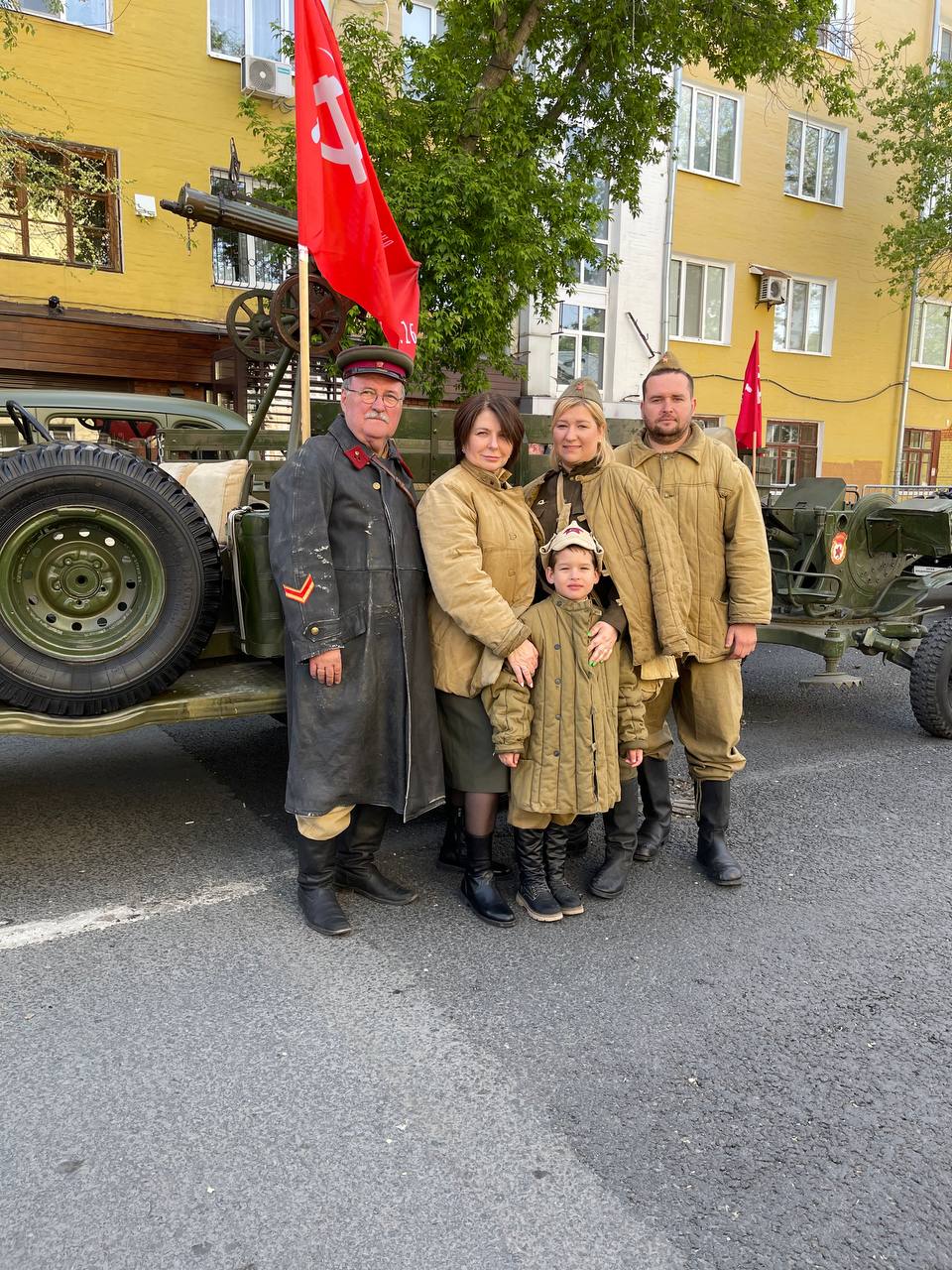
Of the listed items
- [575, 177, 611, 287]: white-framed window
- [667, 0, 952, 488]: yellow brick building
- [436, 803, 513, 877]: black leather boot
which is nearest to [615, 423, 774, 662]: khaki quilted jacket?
[436, 803, 513, 877]: black leather boot

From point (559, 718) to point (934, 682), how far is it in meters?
3.48

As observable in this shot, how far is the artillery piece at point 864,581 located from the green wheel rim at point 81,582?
369cm

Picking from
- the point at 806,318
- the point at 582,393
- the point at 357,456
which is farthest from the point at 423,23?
the point at 357,456

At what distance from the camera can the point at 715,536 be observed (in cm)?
378

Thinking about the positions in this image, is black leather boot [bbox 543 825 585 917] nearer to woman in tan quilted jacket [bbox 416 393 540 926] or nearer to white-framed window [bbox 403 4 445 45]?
woman in tan quilted jacket [bbox 416 393 540 926]

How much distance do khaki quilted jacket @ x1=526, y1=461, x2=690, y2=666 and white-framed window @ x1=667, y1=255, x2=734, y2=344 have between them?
17.0 metres

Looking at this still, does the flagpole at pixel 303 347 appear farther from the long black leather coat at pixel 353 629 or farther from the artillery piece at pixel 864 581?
the artillery piece at pixel 864 581

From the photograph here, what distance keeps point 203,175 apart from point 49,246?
251 cm

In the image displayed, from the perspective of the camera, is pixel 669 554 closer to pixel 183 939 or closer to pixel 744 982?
pixel 744 982

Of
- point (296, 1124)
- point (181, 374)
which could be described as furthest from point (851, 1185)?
point (181, 374)

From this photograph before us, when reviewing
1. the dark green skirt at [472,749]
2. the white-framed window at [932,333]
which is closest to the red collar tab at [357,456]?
the dark green skirt at [472,749]

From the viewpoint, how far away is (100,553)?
3469mm

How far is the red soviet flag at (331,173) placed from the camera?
3975 mm

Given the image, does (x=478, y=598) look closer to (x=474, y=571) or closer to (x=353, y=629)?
(x=474, y=571)
